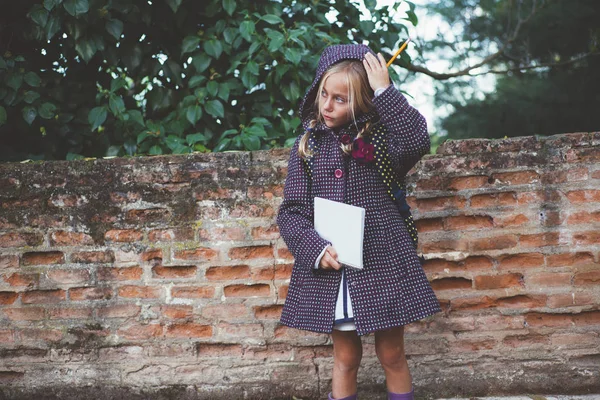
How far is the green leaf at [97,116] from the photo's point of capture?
132 inches

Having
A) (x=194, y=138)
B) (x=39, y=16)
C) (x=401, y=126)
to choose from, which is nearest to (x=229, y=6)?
(x=194, y=138)

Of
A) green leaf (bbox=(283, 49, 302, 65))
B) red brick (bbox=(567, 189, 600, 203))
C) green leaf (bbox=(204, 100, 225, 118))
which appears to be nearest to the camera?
red brick (bbox=(567, 189, 600, 203))

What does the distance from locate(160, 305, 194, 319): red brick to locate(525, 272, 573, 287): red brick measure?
1.66 meters

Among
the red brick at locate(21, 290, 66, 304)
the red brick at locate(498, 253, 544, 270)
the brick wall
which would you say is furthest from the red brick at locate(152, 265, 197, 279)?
the red brick at locate(498, 253, 544, 270)

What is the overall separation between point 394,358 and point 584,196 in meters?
1.26

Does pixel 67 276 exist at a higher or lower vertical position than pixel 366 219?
lower

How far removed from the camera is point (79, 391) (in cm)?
293

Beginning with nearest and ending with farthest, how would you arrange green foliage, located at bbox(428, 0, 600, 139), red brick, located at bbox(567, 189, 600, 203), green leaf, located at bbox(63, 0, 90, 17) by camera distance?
1. red brick, located at bbox(567, 189, 600, 203)
2. green leaf, located at bbox(63, 0, 90, 17)
3. green foliage, located at bbox(428, 0, 600, 139)

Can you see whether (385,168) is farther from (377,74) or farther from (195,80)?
(195,80)

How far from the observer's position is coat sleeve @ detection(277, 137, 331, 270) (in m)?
2.18

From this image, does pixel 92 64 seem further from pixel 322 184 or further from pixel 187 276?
pixel 322 184

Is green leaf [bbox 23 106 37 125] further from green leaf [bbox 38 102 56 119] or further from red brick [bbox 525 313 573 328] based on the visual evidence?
red brick [bbox 525 313 573 328]

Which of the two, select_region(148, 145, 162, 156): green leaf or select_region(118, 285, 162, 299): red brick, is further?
select_region(148, 145, 162, 156): green leaf

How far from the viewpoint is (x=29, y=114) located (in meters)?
3.34
